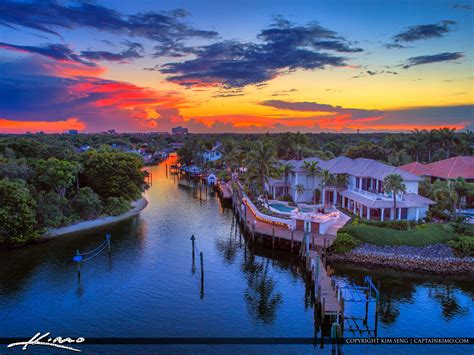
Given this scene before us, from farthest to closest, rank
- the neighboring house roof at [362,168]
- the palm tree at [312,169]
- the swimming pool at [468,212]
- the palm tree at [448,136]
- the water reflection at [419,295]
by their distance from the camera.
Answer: the palm tree at [448,136], the palm tree at [312,169], the neighboring house roof at [362,168], the swimming pool at [468,212], the water reflection at [419,295]

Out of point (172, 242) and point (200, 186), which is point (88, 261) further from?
point (200, 186)

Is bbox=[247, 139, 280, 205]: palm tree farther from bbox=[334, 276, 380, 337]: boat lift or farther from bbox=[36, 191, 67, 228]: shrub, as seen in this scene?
bbox=[36, 191, 67, 228]: shrub

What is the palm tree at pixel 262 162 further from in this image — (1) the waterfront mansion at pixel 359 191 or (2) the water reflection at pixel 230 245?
(2) the water reflection at pixel 230 245

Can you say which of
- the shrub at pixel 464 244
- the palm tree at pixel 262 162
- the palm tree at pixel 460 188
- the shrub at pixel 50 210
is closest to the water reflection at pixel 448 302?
the shrub at pixel 464 244

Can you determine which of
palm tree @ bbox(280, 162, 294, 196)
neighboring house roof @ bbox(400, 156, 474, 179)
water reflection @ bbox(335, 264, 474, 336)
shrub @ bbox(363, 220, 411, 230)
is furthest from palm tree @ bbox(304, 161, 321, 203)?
neighboring house roof @ bbox(400, 156, 474, 179)

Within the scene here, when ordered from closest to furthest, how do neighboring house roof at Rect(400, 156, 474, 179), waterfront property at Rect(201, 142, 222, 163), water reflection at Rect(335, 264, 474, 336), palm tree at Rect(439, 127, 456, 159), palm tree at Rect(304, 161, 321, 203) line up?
1. water reflection at Rect(335, 264, 474, 336)
2. palm tree at Rect(304, 161, 321, 203)
3. neighboring house roof at Rect(400, 156, 474, 179)
4. palm tree at Rect(439, 127, 456, 159)
5. waterfront property at Rect(201, 142, 222, 163)
